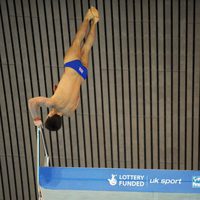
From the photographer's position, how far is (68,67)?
18.6 ft

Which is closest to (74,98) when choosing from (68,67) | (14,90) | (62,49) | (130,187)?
(68,67)

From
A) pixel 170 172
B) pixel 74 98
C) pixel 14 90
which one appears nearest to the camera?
pixel 74 98

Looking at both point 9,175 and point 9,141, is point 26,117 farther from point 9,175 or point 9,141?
point 9,175

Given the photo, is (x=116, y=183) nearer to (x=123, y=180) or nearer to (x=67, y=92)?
(x=123, y=180)

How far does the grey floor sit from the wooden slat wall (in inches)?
102

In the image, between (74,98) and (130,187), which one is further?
(130,187)

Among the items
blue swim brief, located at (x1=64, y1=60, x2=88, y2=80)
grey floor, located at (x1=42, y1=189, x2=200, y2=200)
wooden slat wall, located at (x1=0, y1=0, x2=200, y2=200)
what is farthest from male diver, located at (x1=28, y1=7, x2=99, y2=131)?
wooden slat wall, located at (x1=0, y1=0, x2=200, y2=200)

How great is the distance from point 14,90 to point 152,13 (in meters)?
3.28

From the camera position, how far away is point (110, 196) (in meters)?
6.65

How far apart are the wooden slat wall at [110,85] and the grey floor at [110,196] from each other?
102 inches

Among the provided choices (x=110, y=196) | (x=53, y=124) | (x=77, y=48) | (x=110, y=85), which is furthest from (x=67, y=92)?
(x=110, y=85)

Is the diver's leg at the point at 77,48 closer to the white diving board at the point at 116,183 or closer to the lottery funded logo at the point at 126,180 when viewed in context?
the white diving board at the point at 116,183

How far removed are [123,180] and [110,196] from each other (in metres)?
0.46

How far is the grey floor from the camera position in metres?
6.43
